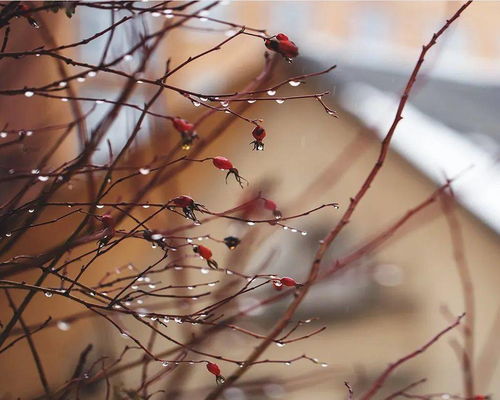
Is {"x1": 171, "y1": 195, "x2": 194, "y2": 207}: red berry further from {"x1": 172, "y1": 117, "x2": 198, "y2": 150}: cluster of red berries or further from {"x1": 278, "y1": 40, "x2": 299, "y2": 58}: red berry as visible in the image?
{"x1": 278, "y1": 40, "x2": 299, "y2": 58}: red berry

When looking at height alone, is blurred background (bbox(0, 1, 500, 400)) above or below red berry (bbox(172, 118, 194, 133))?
above

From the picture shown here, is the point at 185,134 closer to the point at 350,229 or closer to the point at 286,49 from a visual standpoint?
the point at 286,49

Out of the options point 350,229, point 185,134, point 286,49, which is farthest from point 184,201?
point 350,229

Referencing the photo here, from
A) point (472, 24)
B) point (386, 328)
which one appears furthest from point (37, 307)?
point (472, 24)

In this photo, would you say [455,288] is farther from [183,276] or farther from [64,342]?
[183,276]

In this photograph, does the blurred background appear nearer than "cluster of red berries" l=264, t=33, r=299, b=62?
No

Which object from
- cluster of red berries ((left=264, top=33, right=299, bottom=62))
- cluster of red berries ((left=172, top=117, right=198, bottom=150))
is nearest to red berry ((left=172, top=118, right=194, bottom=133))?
cluster of red berries ((left=172, top=117, right=198, bottom=150))

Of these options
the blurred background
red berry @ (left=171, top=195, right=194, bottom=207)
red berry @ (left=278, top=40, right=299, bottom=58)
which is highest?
the blurred background

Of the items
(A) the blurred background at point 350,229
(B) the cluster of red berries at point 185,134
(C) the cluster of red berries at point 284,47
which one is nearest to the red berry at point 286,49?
(C) the cluster of red berries at point 284,47

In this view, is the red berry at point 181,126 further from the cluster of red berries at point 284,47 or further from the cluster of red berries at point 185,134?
the cluster of red berries at point 284,47

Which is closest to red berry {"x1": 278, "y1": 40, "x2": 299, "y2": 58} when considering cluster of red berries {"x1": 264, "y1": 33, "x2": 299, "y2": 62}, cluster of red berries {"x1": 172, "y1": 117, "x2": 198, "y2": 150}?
cluster of red berries {"x1": 264, "y1": 33, "x2": 299, "y2": 62}

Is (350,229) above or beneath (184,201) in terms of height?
above
